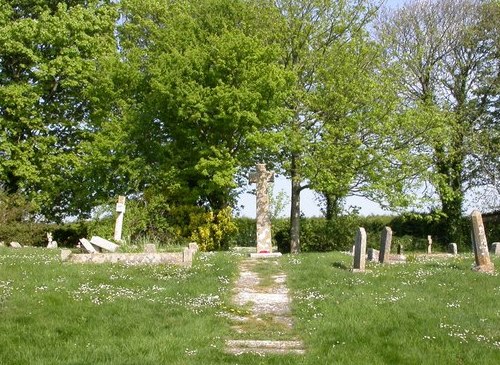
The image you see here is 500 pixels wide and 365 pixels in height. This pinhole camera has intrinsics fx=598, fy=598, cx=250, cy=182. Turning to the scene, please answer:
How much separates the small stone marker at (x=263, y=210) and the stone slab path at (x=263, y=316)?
15.9 feet

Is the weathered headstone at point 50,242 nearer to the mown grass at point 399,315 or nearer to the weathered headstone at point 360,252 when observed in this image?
the mown grass at point 399,315

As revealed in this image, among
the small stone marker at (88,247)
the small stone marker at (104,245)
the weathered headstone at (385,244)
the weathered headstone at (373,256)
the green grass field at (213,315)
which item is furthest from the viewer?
the weathered headstone at (373,256)

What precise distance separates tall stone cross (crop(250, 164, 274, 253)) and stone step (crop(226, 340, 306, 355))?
13103 mm

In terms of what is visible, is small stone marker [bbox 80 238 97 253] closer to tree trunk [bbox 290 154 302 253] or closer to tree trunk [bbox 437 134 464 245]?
tree trunk [bbox 290 154 302 253]

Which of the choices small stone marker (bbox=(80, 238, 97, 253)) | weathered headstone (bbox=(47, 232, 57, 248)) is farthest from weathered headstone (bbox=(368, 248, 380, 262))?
weathered headstone (bbox=(47, 232, 57, 248))

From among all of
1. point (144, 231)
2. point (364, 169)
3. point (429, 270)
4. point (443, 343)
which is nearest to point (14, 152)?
point (144, 231)

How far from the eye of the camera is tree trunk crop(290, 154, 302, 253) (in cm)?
3406

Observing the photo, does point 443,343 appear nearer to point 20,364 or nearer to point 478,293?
point 478,293

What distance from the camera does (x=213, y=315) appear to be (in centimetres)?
1269

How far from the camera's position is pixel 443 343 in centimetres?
1042

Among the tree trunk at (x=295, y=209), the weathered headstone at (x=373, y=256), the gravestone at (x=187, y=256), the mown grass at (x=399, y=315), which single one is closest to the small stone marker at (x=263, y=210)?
the weathered headstone at (x=373, y=256)

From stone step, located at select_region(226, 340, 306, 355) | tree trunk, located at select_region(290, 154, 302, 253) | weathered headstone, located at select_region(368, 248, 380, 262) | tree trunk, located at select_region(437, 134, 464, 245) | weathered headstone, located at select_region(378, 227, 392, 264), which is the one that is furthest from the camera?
tree trunk, located at select_region(437, 134, 464, 245)

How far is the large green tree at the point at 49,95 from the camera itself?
35875mm

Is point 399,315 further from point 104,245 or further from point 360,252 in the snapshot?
point 104,245
